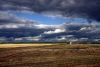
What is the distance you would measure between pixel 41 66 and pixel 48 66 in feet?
4.21

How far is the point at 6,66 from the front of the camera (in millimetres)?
34938

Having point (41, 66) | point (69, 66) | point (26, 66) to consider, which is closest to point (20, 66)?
point (26, 66)

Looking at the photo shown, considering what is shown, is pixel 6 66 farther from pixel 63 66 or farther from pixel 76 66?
pixel 76 66

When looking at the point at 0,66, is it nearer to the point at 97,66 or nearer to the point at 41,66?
the point at 41,66

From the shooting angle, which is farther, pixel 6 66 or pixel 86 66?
pixel 6 66

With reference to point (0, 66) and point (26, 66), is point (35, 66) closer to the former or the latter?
point (26, 66)

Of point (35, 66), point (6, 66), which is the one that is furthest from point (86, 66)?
point (6, 66)

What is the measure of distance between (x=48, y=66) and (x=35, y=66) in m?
2.39

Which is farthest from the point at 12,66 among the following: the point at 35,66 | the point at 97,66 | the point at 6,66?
the point at 97,66

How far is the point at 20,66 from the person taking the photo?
34.2m

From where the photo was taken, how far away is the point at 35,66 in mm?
33812

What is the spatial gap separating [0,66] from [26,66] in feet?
17.0

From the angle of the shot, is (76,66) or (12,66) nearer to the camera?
(76,66)

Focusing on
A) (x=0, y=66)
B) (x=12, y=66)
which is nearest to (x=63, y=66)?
(x=12, y=66)
